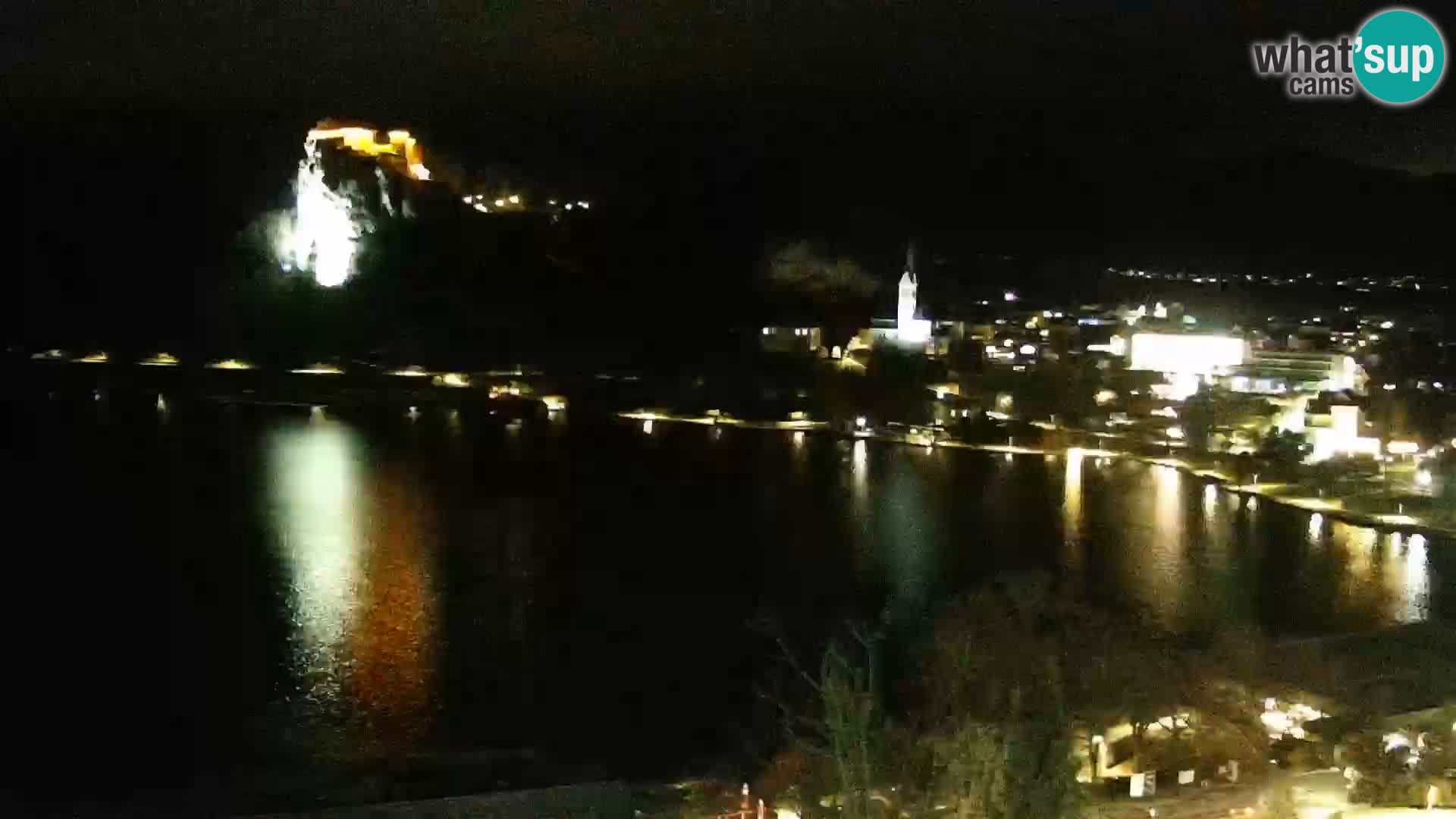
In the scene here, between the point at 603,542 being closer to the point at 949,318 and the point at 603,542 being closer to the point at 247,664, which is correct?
the point at 247,664

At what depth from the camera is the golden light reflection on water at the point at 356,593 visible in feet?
13.3

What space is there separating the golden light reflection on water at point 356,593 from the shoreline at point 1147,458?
3.07 m

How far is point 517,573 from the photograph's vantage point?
20.1ft

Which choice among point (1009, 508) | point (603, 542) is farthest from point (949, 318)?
point (603, 542)

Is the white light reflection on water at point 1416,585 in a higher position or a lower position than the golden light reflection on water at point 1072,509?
lower

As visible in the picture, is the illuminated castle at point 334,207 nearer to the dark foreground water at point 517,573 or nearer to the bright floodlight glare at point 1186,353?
the dark foreground water at point 517,573

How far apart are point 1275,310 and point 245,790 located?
13.5 m

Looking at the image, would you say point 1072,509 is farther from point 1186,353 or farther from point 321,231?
point 321,231

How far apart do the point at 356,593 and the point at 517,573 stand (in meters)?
0.82

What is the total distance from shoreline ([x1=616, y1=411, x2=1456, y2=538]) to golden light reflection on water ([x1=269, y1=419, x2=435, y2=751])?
3.07m

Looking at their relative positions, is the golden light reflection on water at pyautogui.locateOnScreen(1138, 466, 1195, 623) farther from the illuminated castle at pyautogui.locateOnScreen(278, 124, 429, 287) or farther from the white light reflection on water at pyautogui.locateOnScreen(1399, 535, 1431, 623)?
the illuminated castle at pyautogui.locateOnScreen(278, 124, 429, 287)

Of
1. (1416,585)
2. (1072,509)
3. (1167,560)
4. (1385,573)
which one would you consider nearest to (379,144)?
(1072,509)

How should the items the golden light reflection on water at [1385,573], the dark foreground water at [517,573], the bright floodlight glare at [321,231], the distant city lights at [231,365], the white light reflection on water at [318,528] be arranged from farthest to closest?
the bright floodlight glare at [321,231]
the distant city lights at [231,365]
the golden light reflection on water at [1385,573]
the white light reflection on water at [318,528]
the dark foreground water at [517,573]

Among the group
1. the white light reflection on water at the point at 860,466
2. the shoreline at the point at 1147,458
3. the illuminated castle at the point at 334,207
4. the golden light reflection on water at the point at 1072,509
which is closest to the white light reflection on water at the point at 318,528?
the shoreline at the point at 1147,458
